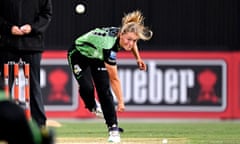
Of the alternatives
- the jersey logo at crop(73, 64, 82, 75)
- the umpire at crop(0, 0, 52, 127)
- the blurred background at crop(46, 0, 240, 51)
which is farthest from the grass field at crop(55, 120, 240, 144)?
the blurred background at crop(46, 0, 240, 51)

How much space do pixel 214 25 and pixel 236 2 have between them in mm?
606

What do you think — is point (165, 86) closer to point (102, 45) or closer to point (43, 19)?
point (102, 45)

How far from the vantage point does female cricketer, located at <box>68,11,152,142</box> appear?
1114 centimetres

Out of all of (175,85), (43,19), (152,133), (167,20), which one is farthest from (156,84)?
(43,19)

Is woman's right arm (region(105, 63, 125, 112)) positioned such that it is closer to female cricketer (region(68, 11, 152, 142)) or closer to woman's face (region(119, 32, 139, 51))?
female cricketer (region(68, 11, 152, 142))

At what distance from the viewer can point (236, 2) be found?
18875mm

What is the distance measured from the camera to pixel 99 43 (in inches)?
452

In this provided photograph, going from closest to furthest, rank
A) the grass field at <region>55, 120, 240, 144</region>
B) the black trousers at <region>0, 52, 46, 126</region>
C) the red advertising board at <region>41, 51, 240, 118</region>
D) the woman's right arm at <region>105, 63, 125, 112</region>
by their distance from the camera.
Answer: the black trousers at <region>0, 52, 46, 126</region>
the woman's right arm at <region>105, 63, 125, 112</region>
the grass field at <region>55, 120, 240, 144</region>
the red advertising board at <region>41, 51, 240, 118</region>

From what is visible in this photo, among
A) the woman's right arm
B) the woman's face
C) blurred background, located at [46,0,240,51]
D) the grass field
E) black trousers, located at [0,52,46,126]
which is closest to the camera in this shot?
black trousers, located at [0,52,46,126]

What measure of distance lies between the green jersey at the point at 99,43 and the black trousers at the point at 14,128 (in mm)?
4931

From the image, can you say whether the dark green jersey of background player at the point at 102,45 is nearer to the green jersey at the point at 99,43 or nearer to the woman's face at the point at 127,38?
the green jersey at the point at 99,43

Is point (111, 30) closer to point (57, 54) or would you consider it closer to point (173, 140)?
point (173, 140)

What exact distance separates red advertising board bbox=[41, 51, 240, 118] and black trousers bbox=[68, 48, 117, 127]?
212 inches

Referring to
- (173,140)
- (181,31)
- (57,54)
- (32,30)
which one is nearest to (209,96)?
(181,31)
